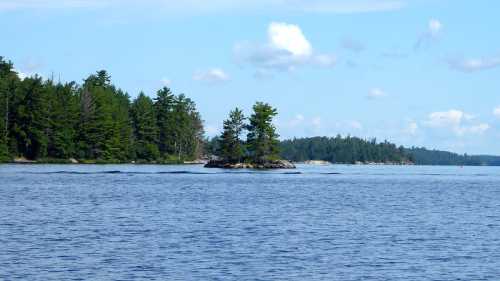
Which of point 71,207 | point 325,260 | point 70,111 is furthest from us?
point 70,111

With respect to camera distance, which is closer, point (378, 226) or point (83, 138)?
point (378, 226)

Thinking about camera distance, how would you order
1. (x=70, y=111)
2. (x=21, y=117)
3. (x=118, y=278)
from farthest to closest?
(x=70, y=111)
(x=21, y=117)
(x=118, y=278)

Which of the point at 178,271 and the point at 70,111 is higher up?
the point at 70,111

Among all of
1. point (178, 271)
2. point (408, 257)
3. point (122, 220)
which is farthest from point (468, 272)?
point (122, 220)

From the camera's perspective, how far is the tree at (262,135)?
6924 inches

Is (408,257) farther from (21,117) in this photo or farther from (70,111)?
(70,111)

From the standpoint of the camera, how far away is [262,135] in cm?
17600

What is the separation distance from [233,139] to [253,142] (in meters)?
4.97

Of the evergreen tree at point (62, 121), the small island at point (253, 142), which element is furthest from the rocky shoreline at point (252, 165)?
the evergreen tree at point (62, 121)

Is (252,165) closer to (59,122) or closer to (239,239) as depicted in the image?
(59,122)

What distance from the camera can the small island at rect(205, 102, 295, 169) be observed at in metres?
176

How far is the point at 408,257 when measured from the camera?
128 feet

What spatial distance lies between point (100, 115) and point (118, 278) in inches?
5951

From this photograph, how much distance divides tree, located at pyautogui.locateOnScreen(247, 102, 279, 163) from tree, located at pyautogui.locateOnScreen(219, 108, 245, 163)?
2.89 metres
